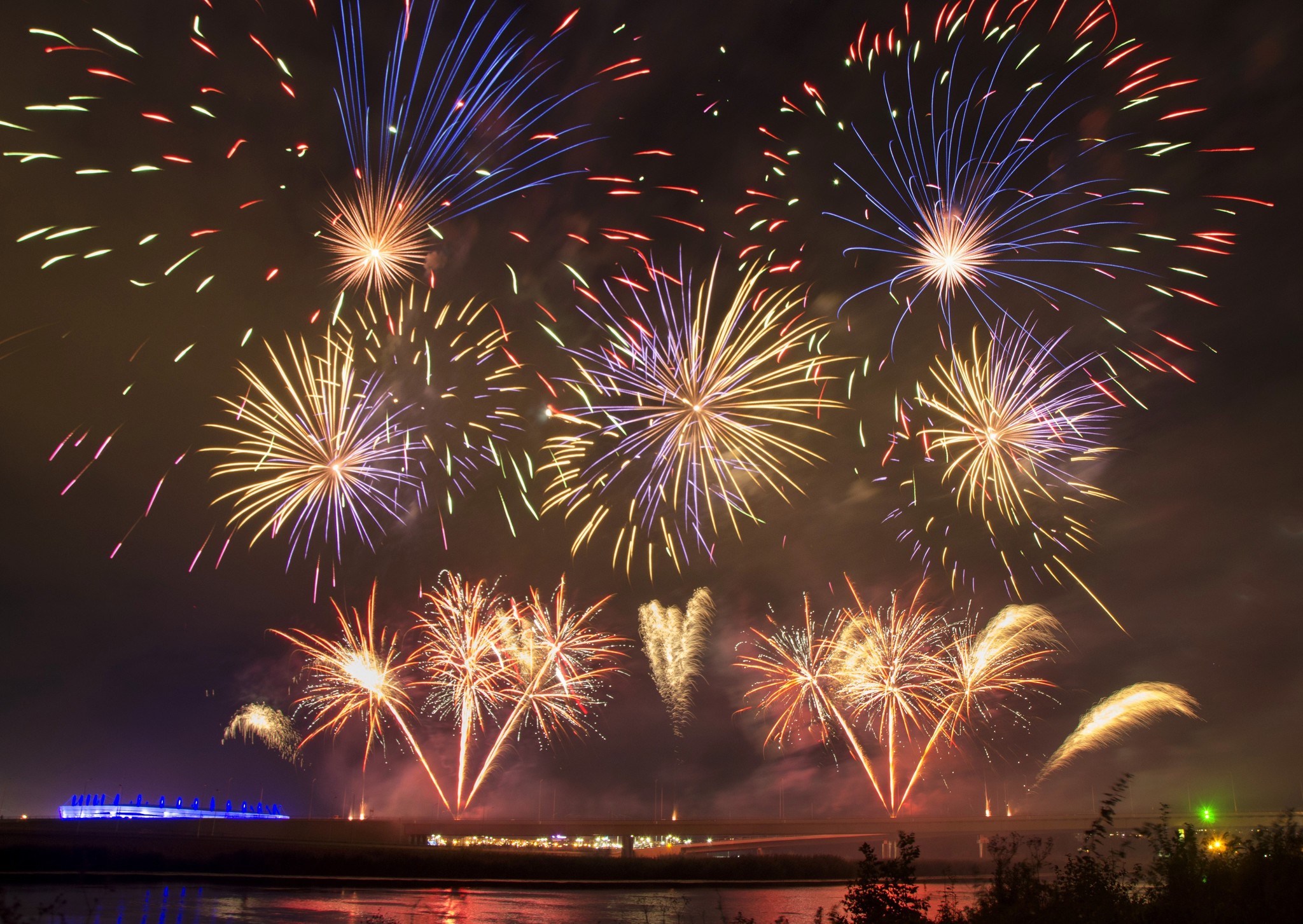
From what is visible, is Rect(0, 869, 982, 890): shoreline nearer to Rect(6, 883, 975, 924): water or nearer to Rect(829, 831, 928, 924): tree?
Rect(6, 883, 975, 924): water

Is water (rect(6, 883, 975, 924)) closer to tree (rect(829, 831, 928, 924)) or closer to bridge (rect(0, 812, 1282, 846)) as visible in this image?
tree (rect(829, 831, 928, 924))

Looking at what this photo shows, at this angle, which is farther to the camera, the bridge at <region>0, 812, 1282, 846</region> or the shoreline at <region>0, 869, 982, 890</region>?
the bridge at <region>0, 812, 1282, 846</region>

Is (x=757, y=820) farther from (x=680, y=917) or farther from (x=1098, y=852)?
(x=1098, y=852)

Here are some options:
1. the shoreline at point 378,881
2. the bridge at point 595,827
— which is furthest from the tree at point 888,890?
the bridge at point 595,827

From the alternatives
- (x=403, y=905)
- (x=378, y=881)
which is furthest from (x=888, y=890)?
(x=378, y=881)

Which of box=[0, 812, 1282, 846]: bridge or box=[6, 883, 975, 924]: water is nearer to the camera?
box=[6, 883, 975, 924]: water

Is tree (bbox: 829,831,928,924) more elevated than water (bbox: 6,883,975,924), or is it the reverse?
tree (bbox: 829,831,928,924)

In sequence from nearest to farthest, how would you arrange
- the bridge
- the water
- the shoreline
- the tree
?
the tree < the water < the shoreline < the bridge

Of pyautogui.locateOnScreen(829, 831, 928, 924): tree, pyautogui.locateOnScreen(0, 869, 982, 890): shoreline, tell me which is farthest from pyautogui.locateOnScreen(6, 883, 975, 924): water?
pyautogui.locateOnScreen(829, 831, 928, 924): tree

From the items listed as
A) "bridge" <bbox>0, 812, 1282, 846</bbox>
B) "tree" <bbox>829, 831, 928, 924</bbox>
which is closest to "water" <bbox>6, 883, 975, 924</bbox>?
"tree" <bbox>829, 831, 928, 924</bbox>

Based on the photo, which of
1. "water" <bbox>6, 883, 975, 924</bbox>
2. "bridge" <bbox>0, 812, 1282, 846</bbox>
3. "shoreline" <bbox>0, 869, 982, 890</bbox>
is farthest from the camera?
"bridge" <bbox>0, 812, 1282, 846</bbox>
